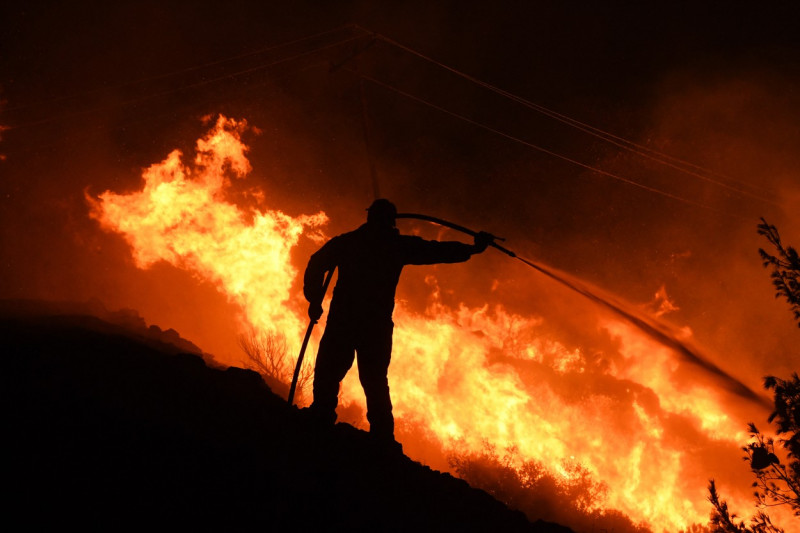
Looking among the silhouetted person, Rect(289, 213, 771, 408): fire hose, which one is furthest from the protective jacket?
Rect(289, 213, 771, 408): fire hose

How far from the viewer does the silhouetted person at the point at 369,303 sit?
5.50 meters

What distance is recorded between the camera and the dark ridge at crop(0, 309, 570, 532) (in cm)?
299

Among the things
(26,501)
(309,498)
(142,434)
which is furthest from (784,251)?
(26,501)

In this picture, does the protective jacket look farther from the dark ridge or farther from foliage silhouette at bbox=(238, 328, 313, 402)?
foliage silhouette at bbox=(238, 328, 313, 402)

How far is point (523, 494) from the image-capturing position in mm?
40406

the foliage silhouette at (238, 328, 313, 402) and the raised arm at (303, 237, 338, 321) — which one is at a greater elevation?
the foliage silhouette at (238, 328, 313, 402)

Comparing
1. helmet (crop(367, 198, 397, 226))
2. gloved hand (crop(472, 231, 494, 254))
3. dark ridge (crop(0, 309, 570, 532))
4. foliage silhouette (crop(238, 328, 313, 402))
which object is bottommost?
dark ridge (crop(0, 309, 570, 532))

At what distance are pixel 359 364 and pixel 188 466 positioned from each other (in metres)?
2.38

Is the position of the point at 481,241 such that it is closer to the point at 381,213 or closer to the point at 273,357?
the point at 381,213

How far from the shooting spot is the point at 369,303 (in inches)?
221

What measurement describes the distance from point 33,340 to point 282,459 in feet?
17.7

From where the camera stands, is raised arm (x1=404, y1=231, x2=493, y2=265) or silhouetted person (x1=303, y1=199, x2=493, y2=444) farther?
raised arm (x1=404, y1=231, x2=493, y2=265)

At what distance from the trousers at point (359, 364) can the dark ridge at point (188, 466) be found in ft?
1.07

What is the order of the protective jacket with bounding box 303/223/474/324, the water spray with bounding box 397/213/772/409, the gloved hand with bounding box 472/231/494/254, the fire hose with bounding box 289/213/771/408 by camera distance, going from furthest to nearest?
the water spray with bounding box 397/213/772/409, the fire hose with bounding box 289/213/771/408, the gloved hand with bounding box 472/231/494/254, the protective jacket with bounding box 303/223/474/324
